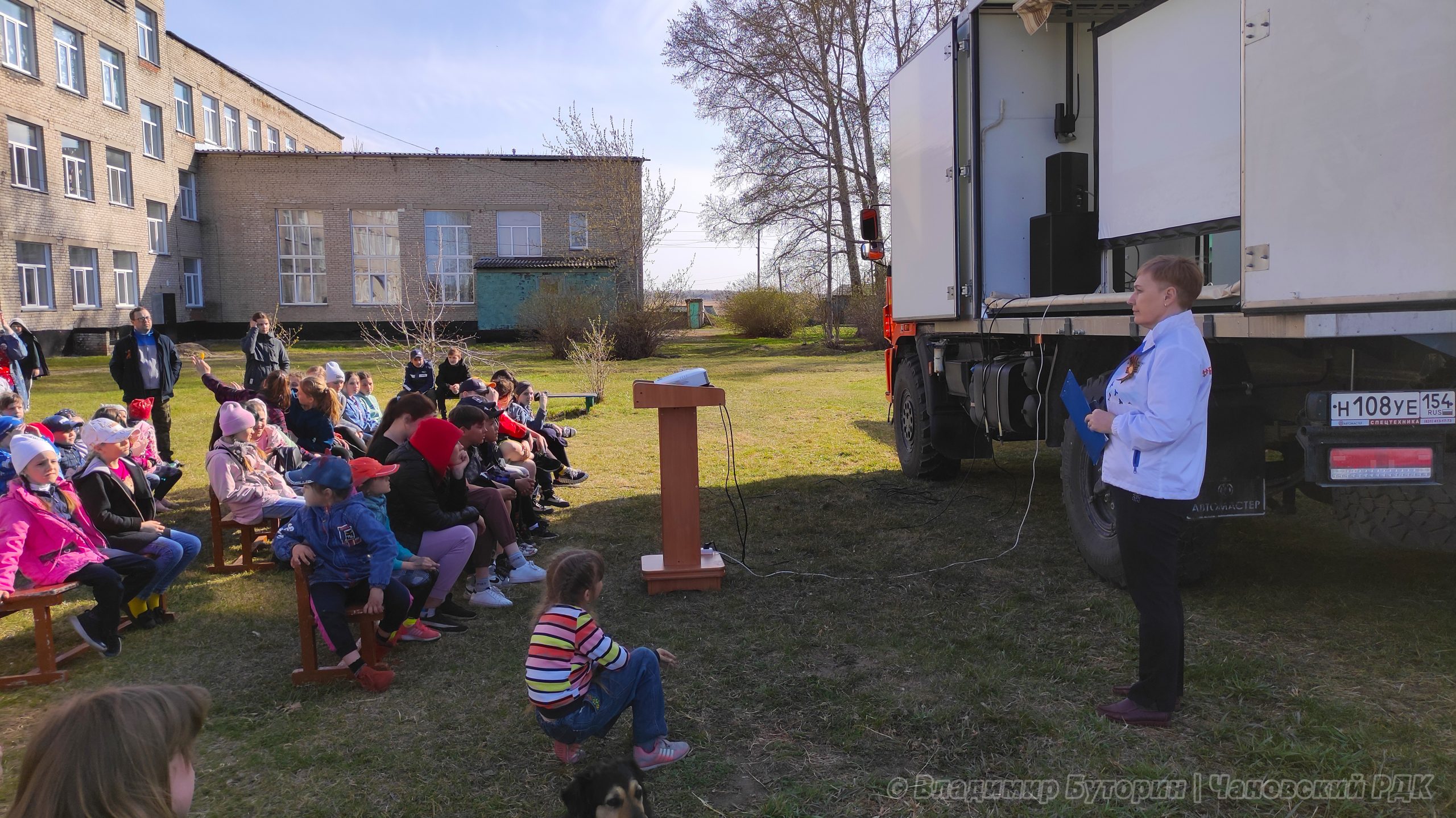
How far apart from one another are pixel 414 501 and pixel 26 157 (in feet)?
96.5

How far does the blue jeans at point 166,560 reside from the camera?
4996mm

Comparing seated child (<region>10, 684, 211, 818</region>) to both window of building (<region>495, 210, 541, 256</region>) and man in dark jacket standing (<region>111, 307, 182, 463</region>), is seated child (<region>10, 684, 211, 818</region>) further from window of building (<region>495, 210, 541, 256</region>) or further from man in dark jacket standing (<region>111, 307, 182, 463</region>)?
window of building (<region>495, 210, 541, 256</region>)

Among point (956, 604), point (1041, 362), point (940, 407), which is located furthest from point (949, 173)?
point (956, 604)

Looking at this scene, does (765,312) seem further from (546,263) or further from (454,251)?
(454,251)

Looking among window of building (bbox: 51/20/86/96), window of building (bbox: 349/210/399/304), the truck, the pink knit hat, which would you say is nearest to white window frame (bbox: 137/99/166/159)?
window of building (bbox: 51/20/86/96)

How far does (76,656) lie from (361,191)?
1427 inches

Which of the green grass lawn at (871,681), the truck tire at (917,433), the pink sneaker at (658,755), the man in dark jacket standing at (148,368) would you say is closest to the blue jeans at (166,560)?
the green grass lawn at (871,681)

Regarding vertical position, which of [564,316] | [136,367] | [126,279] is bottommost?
[136,367]

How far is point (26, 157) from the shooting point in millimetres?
26625

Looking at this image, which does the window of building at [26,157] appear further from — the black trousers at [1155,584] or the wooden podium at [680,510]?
the black trousers at [1155,584]

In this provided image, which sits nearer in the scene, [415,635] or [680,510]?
[415,635]

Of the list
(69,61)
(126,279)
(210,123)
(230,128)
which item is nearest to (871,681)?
(69,61)

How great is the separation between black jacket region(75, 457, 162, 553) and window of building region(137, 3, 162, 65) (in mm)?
35289

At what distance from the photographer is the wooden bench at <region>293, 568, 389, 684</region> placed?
426cm
